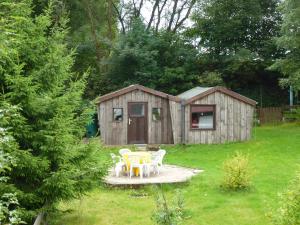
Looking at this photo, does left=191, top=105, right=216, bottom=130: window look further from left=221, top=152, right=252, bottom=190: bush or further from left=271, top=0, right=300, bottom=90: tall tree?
left=221, top=152, right=252, bottom=190: bush

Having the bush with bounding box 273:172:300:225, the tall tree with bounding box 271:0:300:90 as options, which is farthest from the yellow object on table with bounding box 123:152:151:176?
the tall tree with bounding box 271:0:300:90

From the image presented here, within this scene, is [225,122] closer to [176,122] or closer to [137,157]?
[176,122]

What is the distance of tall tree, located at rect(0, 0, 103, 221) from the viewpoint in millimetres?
8023

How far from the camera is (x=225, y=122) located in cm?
2180

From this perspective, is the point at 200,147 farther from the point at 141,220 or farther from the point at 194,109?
the point at 141,220

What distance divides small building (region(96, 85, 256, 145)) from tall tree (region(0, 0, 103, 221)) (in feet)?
40.1

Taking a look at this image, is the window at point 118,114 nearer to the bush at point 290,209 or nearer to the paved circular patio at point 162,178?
the paved circular patio at point 162,178

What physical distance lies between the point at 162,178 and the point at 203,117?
9.26 meters

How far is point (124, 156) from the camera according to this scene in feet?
44.4

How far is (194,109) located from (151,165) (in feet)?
27.5

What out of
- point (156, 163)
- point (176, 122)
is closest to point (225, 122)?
point (176, 122)

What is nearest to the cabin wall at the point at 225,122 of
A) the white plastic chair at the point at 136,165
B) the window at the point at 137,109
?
the window at the point at 137,109

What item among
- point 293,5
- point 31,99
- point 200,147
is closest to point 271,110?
point 293,5

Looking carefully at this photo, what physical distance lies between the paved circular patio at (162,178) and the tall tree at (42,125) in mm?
3290
